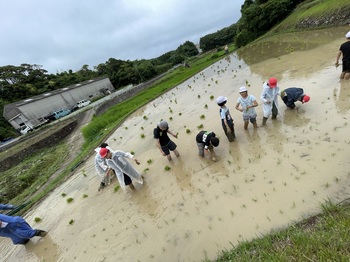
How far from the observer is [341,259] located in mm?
2162

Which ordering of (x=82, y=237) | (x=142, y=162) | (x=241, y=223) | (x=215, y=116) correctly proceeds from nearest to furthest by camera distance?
(x=241, y=223) < (x=82, y=237) < (x=142, y=162) < (x=215, y=116)

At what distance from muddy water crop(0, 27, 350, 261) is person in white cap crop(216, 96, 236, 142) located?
297 millimetres

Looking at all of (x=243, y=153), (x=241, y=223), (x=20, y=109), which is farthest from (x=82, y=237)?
(x=20, y=109)

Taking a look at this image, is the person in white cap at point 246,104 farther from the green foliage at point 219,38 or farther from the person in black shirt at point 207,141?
the green foliage at point 219,38

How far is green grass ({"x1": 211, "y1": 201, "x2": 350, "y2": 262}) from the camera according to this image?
2.33 metres

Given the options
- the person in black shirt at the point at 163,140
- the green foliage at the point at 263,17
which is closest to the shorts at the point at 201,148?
the person in black shirt at the point at 163,140

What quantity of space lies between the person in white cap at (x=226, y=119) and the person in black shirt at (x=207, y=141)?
24.8 inches

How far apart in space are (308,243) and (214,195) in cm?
243

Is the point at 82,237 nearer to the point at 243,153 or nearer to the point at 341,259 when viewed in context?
the point at 243,153

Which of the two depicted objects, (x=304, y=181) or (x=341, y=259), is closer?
(x=341, y=259)

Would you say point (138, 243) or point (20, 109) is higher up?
point (20, 109)

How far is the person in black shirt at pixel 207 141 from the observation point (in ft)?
18.8

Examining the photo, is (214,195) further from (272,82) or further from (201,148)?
(272,82)

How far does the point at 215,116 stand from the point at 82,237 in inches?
262
